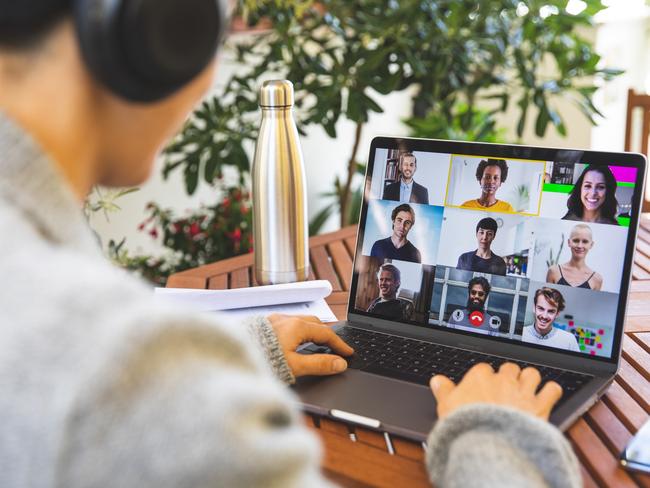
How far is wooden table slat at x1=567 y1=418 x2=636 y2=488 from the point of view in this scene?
2.14 feet

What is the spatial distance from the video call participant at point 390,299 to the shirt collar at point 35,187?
60 centimetres

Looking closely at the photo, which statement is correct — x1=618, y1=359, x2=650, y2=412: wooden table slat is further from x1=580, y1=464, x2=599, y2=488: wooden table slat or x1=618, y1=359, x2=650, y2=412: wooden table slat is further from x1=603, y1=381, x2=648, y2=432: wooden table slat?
x1=580, y1=464, x2=599, y2=488: wooden table slat

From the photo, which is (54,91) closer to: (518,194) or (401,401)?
(401,401)

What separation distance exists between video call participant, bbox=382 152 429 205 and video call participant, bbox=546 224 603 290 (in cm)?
21

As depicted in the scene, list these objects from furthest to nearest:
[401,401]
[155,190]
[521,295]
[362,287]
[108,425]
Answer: [155,190] → [362,287] → [521,295] → [401,401] → [108,425]

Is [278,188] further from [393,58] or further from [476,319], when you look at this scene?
[393,58]

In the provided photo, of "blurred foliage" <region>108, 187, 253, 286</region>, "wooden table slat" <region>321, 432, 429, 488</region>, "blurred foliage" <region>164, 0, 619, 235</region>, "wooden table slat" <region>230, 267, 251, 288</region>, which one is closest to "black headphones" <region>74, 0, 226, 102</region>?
"wooden table slat" <region>321, 432, 429, 488</region>

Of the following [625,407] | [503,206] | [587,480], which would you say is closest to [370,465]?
[587,480]

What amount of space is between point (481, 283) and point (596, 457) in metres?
0.30

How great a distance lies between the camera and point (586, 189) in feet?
2.90

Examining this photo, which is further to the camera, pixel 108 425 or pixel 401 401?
pixel 401 401

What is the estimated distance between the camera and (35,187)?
439mm

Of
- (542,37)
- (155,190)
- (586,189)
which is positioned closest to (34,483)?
(586,189)

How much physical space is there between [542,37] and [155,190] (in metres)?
1.47
